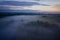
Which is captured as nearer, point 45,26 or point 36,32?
point 36,32

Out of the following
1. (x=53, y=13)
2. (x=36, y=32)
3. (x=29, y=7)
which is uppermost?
(x=29, y=7)

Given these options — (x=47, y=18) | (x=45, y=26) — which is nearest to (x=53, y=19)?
(x=47, y=18)

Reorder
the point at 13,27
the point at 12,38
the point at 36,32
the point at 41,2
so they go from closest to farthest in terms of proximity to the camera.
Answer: the point at 12,38 → the point at 36,32 → the point at 13,27 → the point at 41,2

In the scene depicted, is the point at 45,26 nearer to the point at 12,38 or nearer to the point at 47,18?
the point at 47,18

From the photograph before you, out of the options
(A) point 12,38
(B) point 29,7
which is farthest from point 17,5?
(A) point 12,38

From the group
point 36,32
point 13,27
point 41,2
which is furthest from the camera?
point 41,2

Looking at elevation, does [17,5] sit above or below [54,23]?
above
